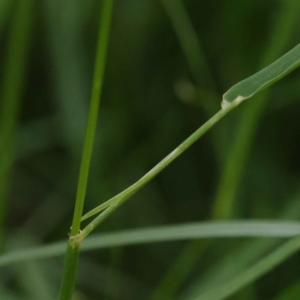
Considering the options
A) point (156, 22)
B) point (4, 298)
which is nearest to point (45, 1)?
point (156, 22)

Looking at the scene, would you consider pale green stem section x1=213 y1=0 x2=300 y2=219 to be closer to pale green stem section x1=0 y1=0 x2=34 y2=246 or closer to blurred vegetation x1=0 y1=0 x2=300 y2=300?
blurred vegetation x1=0 y1=0 x2=300 y2=300

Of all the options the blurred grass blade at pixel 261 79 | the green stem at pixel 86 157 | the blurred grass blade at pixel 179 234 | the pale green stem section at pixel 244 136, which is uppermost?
the pale green stem section at pixel 244 136

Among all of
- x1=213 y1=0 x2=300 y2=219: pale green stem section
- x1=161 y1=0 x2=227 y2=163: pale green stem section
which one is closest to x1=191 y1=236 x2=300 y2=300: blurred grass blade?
x1=213 y1=0 x2=300 y2=219: pale green stem section

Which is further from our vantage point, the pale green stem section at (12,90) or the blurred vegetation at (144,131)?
the blurred vegetation at (144,131)

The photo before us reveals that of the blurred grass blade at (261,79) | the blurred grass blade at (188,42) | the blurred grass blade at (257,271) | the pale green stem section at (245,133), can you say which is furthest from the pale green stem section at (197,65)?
the blurred grass blade at (261,79)

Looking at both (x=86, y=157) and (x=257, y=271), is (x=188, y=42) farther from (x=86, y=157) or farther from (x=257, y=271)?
(x=86, y=157)

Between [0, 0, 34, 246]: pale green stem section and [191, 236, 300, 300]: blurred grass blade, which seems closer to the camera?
[191, 236, 300, 300]: blurred grass blade

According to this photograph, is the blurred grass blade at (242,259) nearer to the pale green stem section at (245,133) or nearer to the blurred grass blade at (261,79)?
the pale green stem section at (245,133)

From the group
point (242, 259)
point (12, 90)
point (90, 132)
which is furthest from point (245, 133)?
point (90, 132)

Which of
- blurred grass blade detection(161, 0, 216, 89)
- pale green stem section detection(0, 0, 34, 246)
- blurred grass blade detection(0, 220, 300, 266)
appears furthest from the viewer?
blurred grass blade detection(161, 0, 216, 89)
